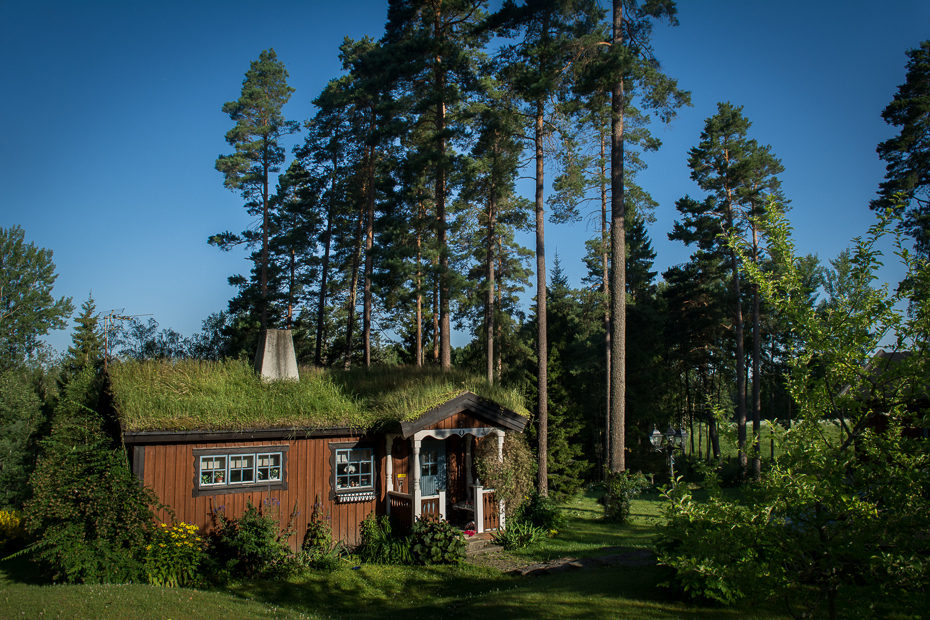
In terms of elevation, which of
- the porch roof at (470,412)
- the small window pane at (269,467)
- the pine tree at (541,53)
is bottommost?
the small window pane at (269,467)

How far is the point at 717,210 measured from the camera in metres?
26.5

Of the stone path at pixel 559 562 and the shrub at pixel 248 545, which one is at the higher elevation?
the shrub at pixel 248 545

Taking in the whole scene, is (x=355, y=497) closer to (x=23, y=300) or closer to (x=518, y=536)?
(x=518, y=536)

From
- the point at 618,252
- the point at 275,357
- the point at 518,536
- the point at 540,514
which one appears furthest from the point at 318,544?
the point at 618,252

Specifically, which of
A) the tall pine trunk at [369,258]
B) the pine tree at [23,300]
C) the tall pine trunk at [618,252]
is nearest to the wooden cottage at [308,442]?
the tall pine trunk at [618,252]

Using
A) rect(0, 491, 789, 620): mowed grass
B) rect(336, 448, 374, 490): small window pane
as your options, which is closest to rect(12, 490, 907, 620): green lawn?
rect(0, 491, 789, 620): mowed grass

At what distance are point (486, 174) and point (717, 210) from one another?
505 inches

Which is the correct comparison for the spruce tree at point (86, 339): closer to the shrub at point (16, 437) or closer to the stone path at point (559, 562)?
the shrub at point (16, 437)

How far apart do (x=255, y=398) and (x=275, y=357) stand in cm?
180

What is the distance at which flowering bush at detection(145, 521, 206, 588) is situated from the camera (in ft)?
30.2

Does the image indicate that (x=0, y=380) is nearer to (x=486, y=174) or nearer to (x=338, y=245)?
(x=338, y=245)

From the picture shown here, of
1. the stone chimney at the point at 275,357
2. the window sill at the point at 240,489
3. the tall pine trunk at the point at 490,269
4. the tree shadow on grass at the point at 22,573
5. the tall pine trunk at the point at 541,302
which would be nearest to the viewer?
the tree shadow on grass at the point at 22,573

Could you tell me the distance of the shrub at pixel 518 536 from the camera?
506 inches

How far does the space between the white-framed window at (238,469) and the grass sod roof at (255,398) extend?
547 millimetres
